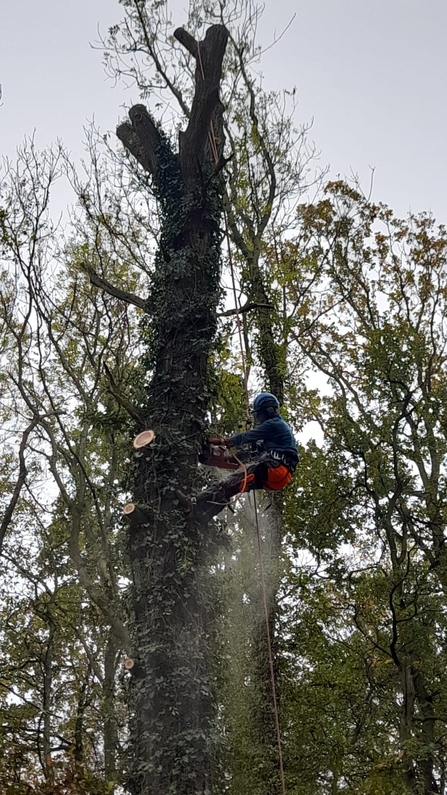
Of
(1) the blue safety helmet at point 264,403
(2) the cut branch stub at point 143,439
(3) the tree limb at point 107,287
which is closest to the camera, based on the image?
(2) the cut branch stub at point 143,439

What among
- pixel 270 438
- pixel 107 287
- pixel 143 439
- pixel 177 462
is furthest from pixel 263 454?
pixel 107 287

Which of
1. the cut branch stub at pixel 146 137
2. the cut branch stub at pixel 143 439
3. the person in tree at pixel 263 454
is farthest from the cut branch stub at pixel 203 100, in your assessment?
the cut branch stub at pixel 143 439

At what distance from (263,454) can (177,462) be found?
89cm

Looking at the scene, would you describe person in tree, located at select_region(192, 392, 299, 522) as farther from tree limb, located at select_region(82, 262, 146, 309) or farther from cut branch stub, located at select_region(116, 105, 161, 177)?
cut branch stub, located at select_region(116, 105, 161, 177)

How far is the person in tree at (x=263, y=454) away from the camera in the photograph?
15.5 ft

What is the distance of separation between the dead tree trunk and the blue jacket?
1.84ft

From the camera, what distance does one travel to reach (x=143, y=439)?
4.38m

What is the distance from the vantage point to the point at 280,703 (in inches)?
291

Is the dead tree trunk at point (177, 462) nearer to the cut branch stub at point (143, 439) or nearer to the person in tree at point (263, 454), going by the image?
the cut branch stub at point (143, 439)

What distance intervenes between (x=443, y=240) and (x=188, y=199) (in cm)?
779

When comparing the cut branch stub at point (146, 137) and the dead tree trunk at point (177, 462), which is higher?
the cut branch stub at point (146, 137)

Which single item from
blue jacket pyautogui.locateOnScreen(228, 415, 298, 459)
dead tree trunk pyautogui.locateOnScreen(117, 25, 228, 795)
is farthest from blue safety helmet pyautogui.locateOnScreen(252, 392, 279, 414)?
dead tree trunk pyautogui.locateOnScreen(117, 25, 228, 795)

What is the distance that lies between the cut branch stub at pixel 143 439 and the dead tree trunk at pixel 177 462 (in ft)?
0.14

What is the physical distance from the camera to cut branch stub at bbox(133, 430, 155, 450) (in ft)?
14.3
